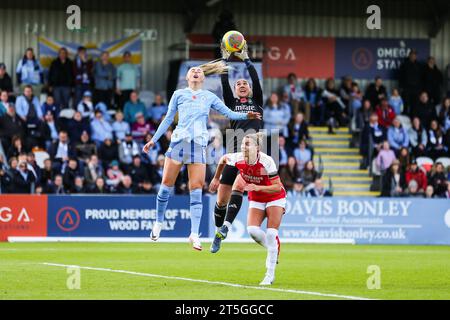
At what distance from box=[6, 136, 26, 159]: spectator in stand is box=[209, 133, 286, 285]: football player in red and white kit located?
571 inches

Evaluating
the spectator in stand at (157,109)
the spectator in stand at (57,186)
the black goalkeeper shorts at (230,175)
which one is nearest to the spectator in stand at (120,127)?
the spectator in stand at (157,109)

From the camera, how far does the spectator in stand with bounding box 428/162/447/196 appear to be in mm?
30448

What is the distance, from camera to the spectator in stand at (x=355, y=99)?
35.2 meters

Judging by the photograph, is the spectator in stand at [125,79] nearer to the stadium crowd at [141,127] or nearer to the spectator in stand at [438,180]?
the stadium crowd at [141,127]

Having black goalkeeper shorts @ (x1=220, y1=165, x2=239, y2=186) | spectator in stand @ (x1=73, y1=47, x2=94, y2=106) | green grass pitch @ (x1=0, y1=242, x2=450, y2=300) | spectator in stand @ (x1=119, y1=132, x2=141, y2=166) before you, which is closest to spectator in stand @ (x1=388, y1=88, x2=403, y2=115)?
spectator in stand @ (x1=119, y1=132, x2=141, y2=166)

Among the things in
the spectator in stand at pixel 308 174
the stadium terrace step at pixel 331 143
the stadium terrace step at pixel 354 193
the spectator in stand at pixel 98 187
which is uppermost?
the stadium terrace step at pixel 331 143

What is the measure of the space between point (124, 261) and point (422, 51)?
22215mm

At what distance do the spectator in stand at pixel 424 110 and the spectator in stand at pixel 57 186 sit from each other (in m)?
13.3

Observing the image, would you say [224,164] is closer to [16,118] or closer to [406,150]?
[16,118]

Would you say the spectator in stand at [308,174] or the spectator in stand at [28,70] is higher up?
the spectator in stand at [28,70]

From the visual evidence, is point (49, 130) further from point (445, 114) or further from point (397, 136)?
point (445, 114)

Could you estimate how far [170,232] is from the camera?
2681 centimetres

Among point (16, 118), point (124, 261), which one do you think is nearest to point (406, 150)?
point (16, 118)

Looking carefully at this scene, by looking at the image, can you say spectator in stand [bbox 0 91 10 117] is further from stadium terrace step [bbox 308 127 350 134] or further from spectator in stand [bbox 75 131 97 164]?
stadium terrace step [bbox 308 127 350 134]
